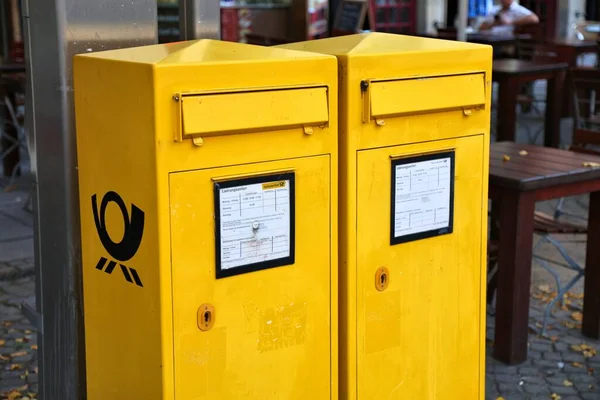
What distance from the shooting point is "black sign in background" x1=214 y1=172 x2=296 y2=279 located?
2793 millimetres

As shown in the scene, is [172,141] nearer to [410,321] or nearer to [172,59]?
[172,59]

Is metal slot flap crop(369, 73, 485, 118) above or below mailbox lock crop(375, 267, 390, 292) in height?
above

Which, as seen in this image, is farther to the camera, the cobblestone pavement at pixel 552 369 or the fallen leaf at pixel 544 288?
the fallen leaf at pixel 544 288

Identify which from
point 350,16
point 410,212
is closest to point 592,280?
point 410,212

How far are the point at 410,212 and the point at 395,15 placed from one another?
41.2 feet

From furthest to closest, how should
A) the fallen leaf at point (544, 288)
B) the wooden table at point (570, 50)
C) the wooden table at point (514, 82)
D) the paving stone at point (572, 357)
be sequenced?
the wooden table at point (570, 50), the wooden table at point (514, 82), the fallen leaf at point (544, 288), the paving stone at point (572, 357)

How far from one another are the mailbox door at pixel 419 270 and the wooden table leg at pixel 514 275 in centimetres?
129

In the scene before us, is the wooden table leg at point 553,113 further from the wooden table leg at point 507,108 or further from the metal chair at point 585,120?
the wooden table leg at point 507,108

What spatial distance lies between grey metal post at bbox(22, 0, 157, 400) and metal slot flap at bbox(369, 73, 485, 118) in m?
0.78

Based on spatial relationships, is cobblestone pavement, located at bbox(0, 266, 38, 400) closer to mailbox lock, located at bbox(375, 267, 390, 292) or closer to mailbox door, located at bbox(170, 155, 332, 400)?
mailbox door, located at bbox(170, 155, 332, 400)

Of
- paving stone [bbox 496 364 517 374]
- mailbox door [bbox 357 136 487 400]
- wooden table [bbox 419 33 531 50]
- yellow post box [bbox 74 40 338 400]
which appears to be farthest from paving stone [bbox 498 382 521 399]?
wooden table [bbox 419 33 531 50]

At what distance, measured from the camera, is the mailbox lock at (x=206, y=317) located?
2822 mm

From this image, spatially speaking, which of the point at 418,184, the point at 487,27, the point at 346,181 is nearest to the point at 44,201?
the point at 346,181

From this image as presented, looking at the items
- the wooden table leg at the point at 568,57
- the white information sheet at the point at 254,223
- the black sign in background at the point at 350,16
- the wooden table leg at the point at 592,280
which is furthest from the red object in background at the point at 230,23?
the white information sheet at the point at 254,223
